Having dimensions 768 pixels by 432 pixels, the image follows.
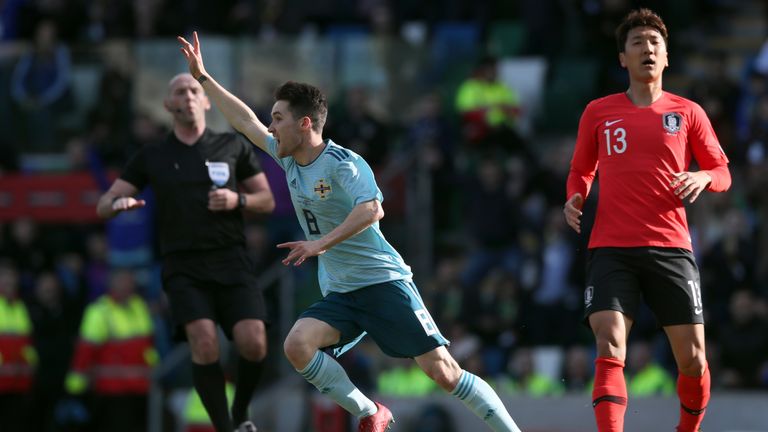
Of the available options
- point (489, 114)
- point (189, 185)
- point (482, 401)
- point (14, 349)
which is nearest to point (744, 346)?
point (489, 114)

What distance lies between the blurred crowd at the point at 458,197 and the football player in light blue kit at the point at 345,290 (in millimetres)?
5509

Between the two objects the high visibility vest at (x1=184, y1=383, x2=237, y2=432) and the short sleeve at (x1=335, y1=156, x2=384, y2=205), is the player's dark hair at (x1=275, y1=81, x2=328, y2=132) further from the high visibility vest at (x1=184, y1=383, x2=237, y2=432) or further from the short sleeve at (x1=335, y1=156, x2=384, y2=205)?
the high visibility vest at (x1=184, y1=383, x2=237, y2=432)

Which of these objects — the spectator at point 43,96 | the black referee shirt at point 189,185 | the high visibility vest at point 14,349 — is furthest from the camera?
the spectator at point 43,96

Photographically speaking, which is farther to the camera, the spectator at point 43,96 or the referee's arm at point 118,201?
the spectator at point 43,96

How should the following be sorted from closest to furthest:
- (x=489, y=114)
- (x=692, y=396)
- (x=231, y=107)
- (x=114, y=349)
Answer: (x=692, y=396)
(x=231, y=107)
(x=114, y=349)
(x=489, y=114)

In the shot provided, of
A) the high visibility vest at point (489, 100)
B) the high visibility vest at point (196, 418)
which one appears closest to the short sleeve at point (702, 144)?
the high visibility vest at point (196, 418)

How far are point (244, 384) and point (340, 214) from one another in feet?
6.65

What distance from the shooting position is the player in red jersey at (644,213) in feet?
26.2

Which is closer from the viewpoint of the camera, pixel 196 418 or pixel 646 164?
pixel 646 164

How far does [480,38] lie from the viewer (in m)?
17.7

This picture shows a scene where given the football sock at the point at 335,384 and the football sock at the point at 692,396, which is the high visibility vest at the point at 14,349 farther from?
the football sock at the point at 692,396

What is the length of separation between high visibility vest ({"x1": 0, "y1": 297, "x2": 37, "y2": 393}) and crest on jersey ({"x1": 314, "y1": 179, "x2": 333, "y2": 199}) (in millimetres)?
9138

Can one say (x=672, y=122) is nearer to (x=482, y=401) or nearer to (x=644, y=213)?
(x=644, y=213)

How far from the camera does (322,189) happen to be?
26.2 feet
